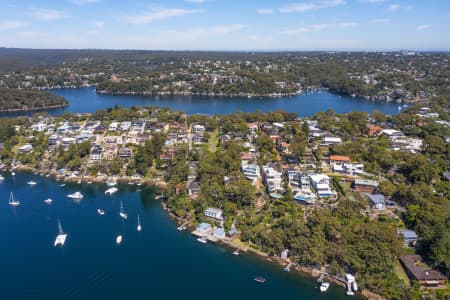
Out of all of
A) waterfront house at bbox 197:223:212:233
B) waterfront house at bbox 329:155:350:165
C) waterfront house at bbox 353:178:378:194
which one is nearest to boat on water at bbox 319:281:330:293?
waterfront house at bbox 197:223:212:233

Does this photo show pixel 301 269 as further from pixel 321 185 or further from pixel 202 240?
pixel 321 185

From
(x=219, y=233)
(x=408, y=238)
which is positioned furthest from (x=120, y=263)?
(x=408, y=238)

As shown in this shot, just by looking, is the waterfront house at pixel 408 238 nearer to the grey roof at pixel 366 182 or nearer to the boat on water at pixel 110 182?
the grey roof at pixel 366 182

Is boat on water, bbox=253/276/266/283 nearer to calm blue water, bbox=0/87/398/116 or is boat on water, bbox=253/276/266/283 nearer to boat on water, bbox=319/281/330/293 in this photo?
boat on water, bbox=319/281/330/293

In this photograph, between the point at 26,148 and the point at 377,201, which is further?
the point at 26,148

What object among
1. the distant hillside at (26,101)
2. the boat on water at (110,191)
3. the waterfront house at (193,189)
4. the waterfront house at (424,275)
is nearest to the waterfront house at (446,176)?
the waterfront house at (424,275)
